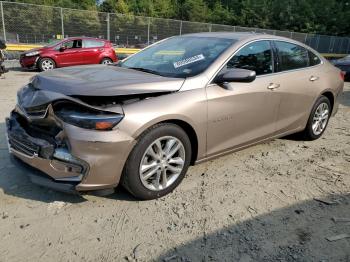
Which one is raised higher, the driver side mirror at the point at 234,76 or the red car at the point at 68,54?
the driver side mirror at the point at 234,76

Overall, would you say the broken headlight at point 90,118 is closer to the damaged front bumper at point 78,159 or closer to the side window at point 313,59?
the damaged front bumper at point 78,159

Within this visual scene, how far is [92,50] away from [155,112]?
42.0 ft

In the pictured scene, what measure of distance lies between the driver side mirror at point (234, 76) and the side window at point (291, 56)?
103cm

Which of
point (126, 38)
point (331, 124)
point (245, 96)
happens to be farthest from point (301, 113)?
point (126, 38)

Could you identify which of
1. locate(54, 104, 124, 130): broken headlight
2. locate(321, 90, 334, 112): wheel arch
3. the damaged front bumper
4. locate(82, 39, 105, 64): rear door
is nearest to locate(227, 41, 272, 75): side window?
locate(321, 90, 334, 112): wheel arch

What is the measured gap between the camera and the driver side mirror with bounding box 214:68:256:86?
12.9ft

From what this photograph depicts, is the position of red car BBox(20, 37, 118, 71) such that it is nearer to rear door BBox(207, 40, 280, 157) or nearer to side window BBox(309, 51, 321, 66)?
side window BBox(309, 51, 321, 66)

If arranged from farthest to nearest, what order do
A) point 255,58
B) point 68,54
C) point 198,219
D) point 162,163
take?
point 68,54 → point 255,58 → point 162,163 → point 198,219

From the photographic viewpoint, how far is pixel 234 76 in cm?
394

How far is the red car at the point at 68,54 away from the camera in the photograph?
14.5 meters

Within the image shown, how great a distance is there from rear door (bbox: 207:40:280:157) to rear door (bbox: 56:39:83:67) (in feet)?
38.2

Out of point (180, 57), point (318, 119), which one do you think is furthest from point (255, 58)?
point (318, 119)

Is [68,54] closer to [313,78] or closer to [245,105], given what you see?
[313,78]

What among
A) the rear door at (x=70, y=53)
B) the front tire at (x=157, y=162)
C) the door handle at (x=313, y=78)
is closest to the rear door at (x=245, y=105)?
the front tire at (x=157, y=162)
